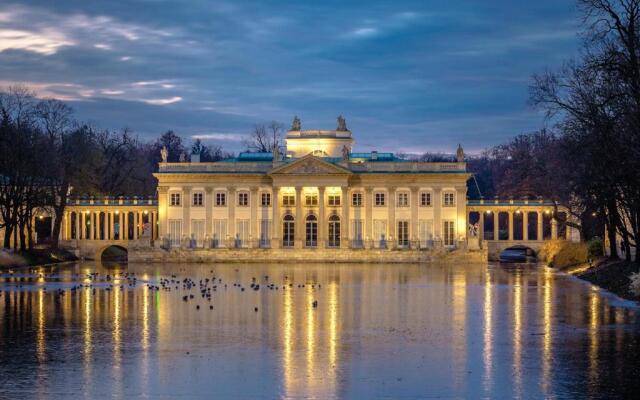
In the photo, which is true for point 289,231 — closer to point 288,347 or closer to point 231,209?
point 231,209

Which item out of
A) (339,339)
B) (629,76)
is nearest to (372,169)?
(629,76)

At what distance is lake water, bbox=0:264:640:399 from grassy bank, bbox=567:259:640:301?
3.90ft

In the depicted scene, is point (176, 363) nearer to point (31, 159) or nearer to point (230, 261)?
point (31, 159)

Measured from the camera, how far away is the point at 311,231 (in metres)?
97.8

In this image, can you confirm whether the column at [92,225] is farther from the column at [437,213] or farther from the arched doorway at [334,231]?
the column at [437,213]

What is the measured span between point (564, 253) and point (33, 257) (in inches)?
1606

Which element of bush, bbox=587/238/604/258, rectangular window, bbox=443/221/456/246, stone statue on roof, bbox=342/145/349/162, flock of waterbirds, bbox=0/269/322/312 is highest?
stone statue on roof, bbox=342/145/349/162

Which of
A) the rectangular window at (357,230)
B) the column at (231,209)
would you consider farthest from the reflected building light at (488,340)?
the column at (231,209)

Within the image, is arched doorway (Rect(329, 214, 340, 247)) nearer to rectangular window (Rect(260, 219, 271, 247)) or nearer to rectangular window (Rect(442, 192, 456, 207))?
rectangular window (Rect(260, 219, 271, 247))

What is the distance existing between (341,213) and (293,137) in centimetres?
1283

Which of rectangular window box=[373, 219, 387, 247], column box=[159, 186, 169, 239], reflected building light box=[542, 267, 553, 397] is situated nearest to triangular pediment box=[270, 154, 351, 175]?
rectangular window box=[373, 219, 387, 247]

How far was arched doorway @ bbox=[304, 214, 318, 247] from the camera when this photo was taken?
320 feet

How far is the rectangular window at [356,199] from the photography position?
321 feet

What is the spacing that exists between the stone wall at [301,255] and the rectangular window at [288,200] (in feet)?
21.3
